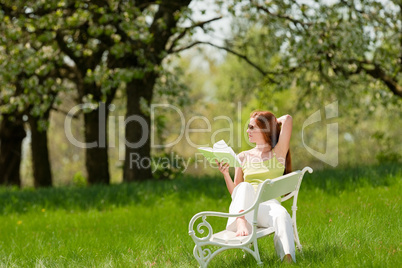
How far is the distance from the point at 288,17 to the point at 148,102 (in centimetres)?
400

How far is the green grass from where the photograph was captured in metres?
5.19

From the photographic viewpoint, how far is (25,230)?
8484 mm

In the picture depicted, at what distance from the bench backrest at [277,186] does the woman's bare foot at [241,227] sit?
32 centimetres

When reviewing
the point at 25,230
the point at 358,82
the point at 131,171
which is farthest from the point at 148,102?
the point at 358,82

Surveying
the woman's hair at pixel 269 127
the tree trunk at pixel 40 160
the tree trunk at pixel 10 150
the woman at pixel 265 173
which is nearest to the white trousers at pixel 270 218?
the woman at pixel 265 173

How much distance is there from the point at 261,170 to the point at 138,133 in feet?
25.5

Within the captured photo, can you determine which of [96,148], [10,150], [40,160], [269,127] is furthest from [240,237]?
[10,150]

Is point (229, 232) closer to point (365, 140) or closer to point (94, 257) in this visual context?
point (94, 257)

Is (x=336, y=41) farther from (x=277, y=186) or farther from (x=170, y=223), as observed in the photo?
(x=277, y=186)

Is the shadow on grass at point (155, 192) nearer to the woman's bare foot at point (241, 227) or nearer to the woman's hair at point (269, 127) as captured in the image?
the woman's hair at point (269, 127)

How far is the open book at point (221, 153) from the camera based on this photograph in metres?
4.67

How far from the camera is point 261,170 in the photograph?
16.6ft

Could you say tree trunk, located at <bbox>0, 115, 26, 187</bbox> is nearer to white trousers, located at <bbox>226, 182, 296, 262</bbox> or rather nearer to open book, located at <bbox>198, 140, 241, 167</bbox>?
open book, located at <bbox>198, 140, 241, 167</bbox>

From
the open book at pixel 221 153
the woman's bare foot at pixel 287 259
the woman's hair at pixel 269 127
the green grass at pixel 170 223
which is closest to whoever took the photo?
the woman's bare foot at pixel 287 259
